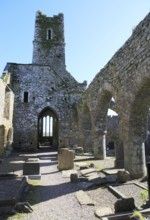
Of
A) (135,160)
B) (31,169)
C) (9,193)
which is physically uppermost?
(135,160)

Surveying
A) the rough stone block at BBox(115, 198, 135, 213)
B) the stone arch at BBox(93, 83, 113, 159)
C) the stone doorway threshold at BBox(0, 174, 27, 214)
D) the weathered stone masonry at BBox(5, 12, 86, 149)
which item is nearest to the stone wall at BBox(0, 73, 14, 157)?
the weathered stone masonry at BBox(5, 12, 86, 149)

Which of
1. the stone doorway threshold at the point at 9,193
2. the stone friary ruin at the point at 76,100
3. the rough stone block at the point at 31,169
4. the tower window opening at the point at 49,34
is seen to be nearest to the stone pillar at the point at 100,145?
the stone friary ruin at the point at 76,100

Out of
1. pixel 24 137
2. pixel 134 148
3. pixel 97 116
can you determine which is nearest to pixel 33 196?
pixel 134 148

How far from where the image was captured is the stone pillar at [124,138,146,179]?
23.4 feet

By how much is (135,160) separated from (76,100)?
1286 cm

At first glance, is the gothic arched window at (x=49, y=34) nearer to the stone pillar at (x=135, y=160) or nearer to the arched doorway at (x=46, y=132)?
the arched doorway at (x=46, y=132)

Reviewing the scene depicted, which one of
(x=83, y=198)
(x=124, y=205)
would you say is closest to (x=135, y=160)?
(x=83, y=198)

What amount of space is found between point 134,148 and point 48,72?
1465 cm

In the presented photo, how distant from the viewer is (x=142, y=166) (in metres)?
7.21

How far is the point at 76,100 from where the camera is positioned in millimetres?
19656

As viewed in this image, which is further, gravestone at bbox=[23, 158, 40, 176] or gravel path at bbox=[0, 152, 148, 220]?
gravestone at bbox=[23, 158, 40, 176]

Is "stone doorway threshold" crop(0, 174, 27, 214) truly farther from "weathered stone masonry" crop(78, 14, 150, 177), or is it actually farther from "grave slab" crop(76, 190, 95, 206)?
"weathered stone masonry" crop(78, 14, 150, 177)

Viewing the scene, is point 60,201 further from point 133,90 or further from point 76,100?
point 76,100

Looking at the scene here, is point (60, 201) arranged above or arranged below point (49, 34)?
below
